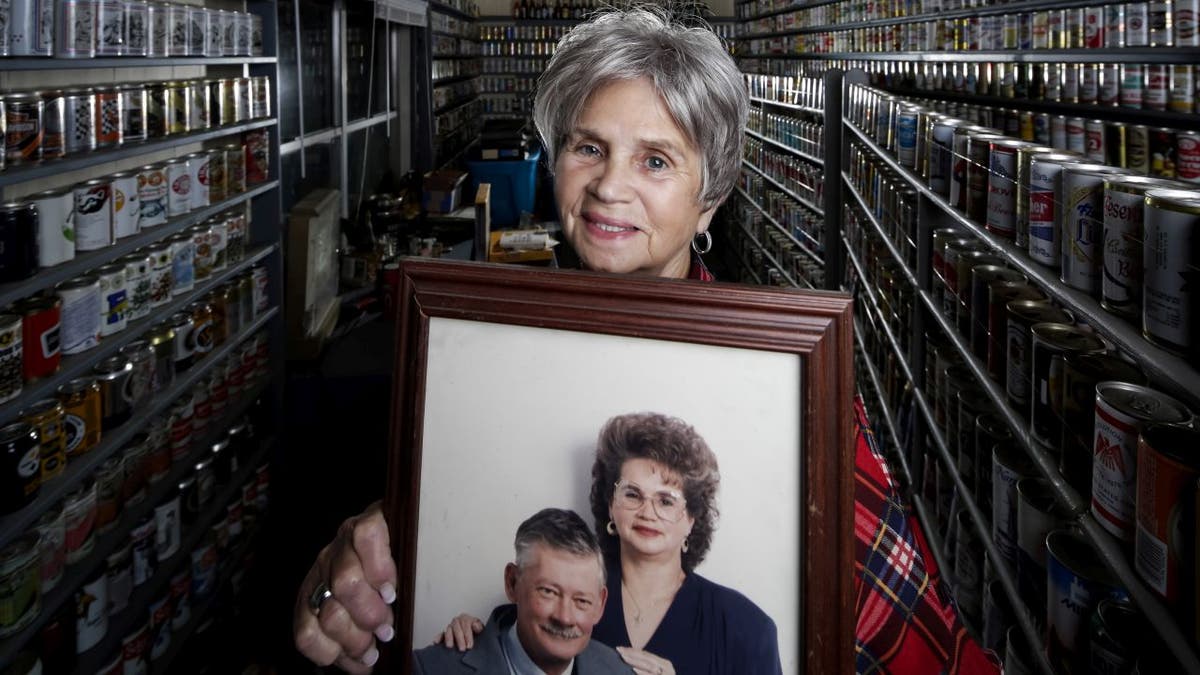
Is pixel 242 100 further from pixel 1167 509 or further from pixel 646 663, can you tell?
pixel 1167 509

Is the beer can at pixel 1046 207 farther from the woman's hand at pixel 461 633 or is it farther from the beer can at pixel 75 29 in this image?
the beer can at pixel 75 29

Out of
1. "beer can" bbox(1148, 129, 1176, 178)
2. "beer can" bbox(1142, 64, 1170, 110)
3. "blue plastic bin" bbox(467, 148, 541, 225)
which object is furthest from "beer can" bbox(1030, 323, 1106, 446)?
"blue plastic bin" bbox(467, 148, 541, 225)

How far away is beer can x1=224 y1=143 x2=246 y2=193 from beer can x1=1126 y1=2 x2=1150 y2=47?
323cm

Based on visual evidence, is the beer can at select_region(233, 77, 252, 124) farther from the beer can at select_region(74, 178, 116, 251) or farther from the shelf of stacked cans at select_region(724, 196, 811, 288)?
the shelf of stacked cans at select_region(724, 196, 811, 288)

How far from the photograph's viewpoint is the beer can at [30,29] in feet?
6.13

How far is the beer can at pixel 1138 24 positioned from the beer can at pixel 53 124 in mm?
3332

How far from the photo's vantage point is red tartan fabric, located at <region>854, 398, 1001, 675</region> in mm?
875

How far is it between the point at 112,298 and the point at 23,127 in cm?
59

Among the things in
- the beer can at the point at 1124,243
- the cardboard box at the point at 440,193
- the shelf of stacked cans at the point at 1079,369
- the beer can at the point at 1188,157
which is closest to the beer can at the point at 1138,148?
the beer can at the point at 1188,157

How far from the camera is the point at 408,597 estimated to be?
0.80 m

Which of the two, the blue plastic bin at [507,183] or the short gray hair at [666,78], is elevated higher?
the blue plastic bin at [507,183]

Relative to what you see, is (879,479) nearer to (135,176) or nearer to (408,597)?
(408,597)

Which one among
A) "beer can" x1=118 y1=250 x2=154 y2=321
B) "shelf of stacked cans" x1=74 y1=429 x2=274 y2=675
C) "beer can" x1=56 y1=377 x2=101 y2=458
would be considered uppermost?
"beer can" x1=118 y1=250 x2=154 y2=321

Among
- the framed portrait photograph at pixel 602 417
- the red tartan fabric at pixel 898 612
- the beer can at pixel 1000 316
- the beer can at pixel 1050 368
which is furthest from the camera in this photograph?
the beer can at pixel 1000 316
